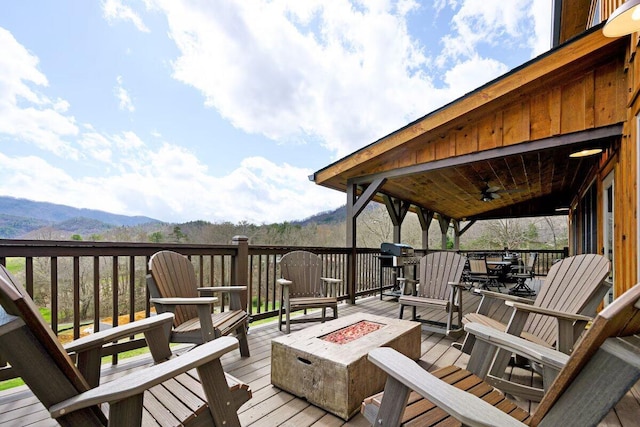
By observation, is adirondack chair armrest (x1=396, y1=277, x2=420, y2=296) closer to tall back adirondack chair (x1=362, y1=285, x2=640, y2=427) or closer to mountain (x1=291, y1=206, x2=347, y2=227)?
tall back adirondack chair (x1=362, y1=285, x2=640, y2=427)

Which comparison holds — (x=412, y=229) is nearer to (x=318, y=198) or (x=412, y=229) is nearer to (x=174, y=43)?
(x=318, y=198)

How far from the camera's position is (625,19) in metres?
1.91

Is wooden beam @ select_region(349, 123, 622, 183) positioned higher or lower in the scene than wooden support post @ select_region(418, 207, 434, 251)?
higher

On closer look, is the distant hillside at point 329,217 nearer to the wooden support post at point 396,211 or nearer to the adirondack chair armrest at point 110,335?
the wooden support post at point 396,211

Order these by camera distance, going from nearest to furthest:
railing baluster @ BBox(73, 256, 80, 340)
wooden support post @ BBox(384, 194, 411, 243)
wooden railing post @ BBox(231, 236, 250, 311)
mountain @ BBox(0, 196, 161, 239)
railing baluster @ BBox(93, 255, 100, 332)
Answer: railing baluster @ BBox(73, 256, 80, 340) < railing baluster @ BBox(93, 255, 100, 332) < wooden railing post @ BBox(231, 236, 250, 311) < wooden support post @ BBox(384, 194, 411, 243) < mountain @ BBox(0, 196, 161, 239)

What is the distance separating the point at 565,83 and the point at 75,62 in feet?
54.3

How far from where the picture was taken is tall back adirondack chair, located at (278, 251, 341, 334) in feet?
10.9

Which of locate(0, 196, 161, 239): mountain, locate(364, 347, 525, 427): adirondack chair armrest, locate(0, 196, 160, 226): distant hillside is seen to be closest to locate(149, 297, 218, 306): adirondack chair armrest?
locate(364, 347, 525, 427): adirondack chair armrest

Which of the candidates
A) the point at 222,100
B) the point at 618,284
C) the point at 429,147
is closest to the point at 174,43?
the point at 222,100

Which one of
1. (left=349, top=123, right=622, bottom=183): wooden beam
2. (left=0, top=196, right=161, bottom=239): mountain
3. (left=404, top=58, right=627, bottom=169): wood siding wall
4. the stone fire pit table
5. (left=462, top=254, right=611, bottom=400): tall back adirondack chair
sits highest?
(left=404, top=58, right=627, bottom=169): wood siding wall

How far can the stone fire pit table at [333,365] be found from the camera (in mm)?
1773

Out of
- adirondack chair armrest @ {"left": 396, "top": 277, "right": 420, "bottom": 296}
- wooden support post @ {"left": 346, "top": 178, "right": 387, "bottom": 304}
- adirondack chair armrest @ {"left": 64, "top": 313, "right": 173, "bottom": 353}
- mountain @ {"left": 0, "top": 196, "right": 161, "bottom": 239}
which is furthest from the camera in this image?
mountain @ {"left": 0, "top": 196, "right": 161, "bottom": 239}

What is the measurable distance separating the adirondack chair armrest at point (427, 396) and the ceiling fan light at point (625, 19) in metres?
2.50

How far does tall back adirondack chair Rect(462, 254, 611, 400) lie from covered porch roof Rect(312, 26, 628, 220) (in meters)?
1.85
